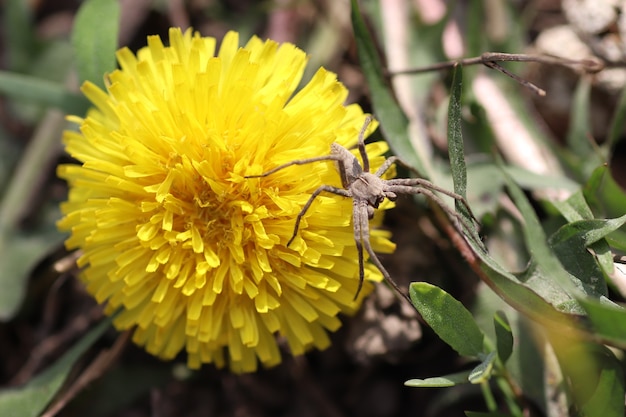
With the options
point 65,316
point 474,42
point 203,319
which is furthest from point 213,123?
point 65,316

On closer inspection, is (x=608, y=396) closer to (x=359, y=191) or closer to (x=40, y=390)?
(x=359, y=191)

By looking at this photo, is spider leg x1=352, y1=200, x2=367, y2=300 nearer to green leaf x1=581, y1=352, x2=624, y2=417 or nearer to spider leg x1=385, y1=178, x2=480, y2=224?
spider leg x1=385, y1=178, x2=480, y2=224

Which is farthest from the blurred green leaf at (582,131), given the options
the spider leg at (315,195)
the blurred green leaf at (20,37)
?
→ the blurred green leaf at (20,37)

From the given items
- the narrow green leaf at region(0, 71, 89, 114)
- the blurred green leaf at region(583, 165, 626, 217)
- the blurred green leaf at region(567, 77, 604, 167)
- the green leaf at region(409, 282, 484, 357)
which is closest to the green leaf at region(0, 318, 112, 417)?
the narrow green leaf at region(0, 71, 89, 114)

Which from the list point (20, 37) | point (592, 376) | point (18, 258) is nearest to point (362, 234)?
point (592, 376)

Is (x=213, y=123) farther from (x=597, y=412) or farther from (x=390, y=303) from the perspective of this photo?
(x=597, y=412)

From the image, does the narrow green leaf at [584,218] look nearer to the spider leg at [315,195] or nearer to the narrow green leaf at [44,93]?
the spider leg at [315,195]
